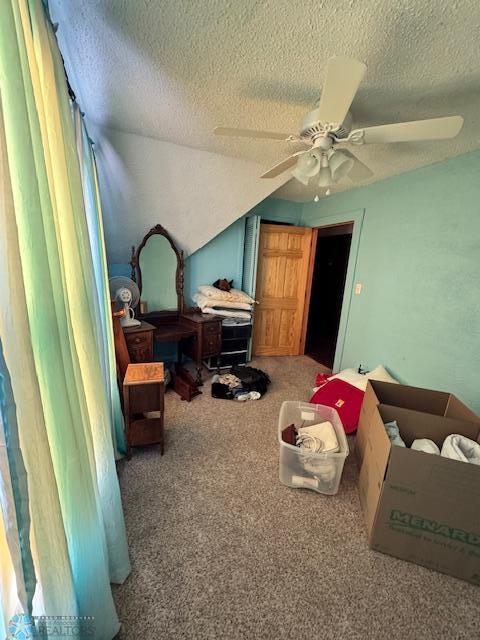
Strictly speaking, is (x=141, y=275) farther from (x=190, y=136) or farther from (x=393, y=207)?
(x=393, y=207)

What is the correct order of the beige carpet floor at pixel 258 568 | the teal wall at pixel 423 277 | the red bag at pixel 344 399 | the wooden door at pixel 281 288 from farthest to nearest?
the wooden door at pixel 281 288, the red bag at pixel 344 399, the teal wall at pixel 423 277, the beige carpet floor at pixel 258 568

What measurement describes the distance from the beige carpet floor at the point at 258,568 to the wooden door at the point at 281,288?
217 cm

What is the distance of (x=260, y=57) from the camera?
120 cm

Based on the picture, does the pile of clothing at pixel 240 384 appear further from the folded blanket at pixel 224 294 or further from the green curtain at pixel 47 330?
the green curtain at pixel 47 330

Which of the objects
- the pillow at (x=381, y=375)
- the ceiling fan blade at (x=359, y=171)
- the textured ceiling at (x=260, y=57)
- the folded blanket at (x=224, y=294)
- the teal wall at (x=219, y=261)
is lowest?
the pillow at (x=381, y=375)

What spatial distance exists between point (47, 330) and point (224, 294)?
243 centimetres

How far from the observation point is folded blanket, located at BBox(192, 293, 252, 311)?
3033 mm

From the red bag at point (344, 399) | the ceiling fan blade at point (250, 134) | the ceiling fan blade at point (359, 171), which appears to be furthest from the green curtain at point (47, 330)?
the red bag at point (344, 399)

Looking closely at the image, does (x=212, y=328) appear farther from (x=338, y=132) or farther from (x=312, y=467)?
(x=338, y=132)

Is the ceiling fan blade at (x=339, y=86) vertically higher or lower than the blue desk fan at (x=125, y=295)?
higher

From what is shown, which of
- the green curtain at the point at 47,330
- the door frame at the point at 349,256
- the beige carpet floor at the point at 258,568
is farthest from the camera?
the door frame at the point at 349,256

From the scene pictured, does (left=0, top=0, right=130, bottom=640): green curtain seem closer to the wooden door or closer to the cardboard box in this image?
the cardboard box

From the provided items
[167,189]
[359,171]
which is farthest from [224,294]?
[359,171]

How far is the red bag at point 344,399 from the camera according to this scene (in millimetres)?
2291
